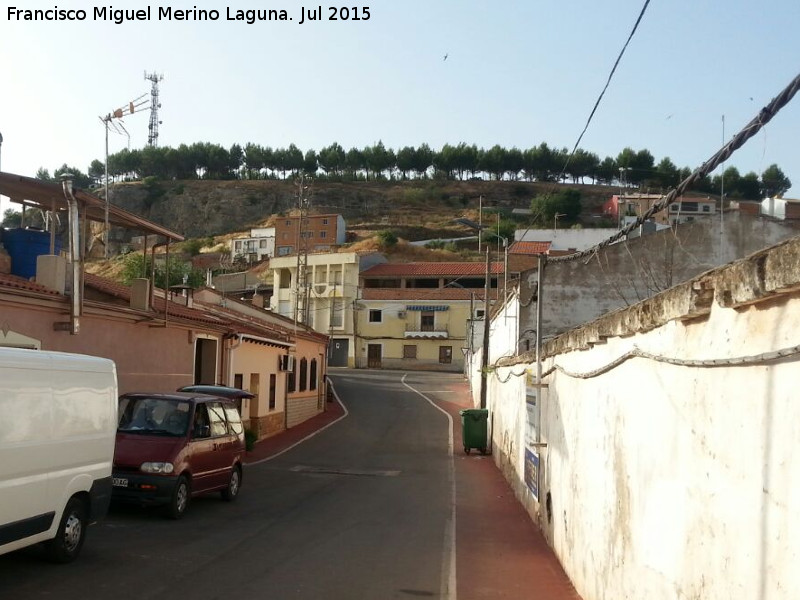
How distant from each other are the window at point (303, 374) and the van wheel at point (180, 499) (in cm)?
2367

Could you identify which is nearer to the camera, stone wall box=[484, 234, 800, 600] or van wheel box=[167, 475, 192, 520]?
stone wall box=[484, 234, 800, 600]

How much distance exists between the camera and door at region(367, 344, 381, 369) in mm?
72387

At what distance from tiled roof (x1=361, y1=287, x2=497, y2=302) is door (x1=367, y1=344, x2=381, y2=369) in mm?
4242

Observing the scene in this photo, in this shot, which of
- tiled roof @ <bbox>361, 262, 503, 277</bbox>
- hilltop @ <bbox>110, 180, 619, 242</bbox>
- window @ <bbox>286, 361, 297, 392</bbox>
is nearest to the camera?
window @ <bbox>286, 361, 297, 392</bbox>

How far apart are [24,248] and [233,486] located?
7.62m

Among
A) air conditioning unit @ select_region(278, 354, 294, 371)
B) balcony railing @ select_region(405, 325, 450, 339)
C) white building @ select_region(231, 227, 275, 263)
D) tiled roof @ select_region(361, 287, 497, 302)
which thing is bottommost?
air conditioning unit @ select_region(278, 354, 294, 371)

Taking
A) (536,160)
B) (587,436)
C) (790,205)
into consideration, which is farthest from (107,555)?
(536,160)

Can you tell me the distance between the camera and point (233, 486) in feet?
50.3

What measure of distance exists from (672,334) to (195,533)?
8.36m

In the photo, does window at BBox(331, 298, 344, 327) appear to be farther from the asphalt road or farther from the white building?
the asphalt road

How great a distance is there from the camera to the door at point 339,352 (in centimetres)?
7281

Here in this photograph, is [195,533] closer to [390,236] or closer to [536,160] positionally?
[390,236]

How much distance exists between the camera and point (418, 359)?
7144 cm

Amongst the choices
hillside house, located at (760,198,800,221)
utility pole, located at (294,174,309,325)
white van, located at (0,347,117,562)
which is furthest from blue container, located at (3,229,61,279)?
utility pole, located at (294,174,309,325)
